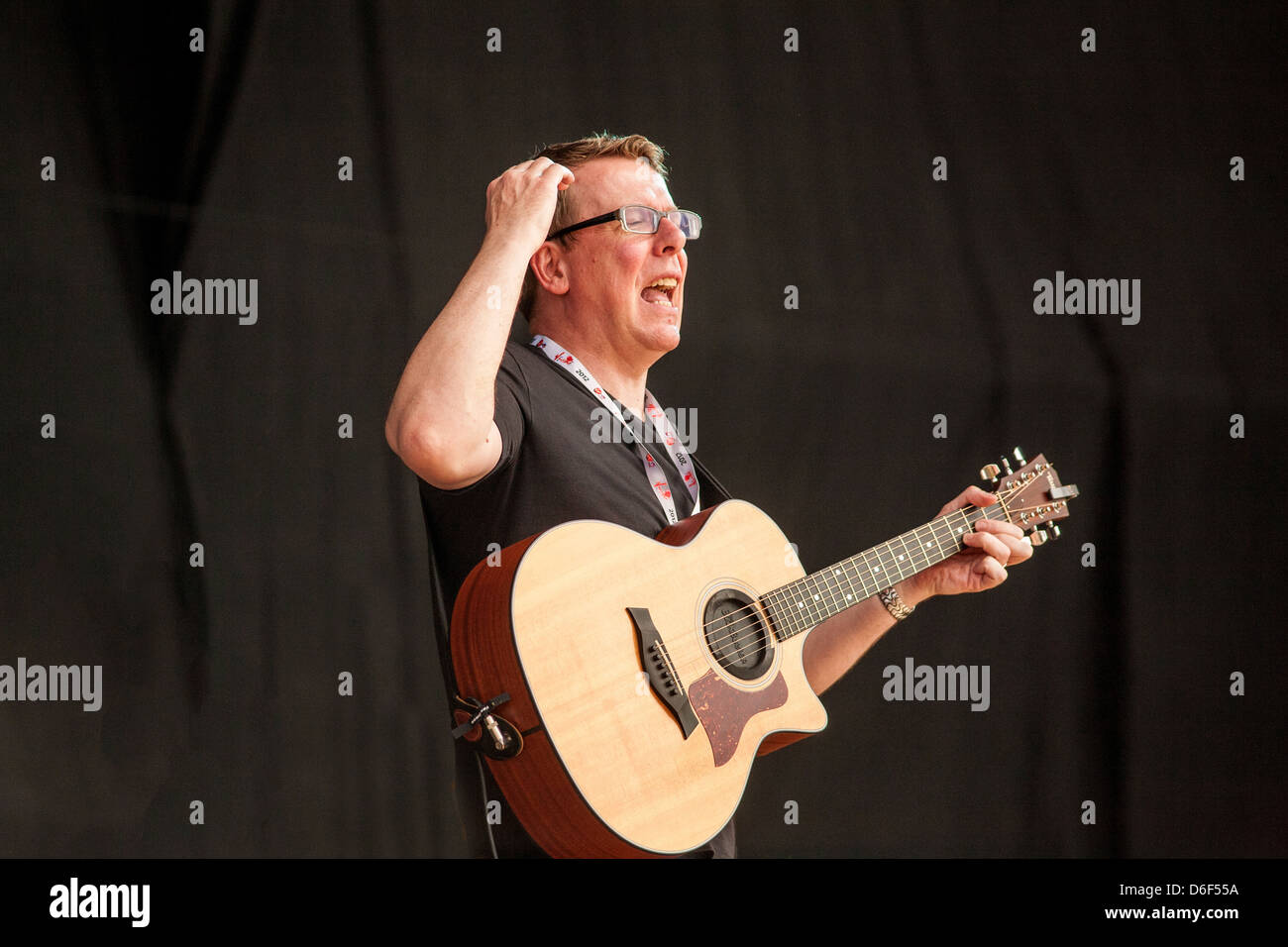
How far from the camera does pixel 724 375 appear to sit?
3156 mm

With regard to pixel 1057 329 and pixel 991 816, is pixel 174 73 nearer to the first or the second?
pixel 1057 329

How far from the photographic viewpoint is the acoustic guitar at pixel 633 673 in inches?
64.4

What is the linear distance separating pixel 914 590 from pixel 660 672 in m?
0.72

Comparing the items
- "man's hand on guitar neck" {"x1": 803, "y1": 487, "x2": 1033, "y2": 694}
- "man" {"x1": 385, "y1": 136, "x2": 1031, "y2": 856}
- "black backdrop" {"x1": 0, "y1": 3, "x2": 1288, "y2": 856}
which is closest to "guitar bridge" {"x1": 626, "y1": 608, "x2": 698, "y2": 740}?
"man" {"x1": 385, "y1": 136, "x2": 1031, "y2": 856}

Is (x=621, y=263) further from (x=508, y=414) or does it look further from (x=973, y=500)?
(x=973, y=500)

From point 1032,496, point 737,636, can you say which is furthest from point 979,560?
point 737,636

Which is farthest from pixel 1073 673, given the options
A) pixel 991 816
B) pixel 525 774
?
pixel 525 774

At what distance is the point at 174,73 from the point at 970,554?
235cm

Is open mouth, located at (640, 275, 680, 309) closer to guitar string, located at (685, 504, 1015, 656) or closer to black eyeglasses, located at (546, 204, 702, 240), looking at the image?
black eyeglasses, located at (546, 204, 702, 240)

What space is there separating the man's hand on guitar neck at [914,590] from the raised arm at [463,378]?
2.85 feet

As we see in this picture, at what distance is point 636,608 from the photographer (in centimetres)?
178

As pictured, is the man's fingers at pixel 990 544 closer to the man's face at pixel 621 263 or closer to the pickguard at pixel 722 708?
the pickguard at pixel 722 708

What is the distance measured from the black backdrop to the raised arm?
1.22 metres

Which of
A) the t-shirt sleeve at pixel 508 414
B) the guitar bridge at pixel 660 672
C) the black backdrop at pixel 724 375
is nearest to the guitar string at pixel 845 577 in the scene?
the guitar bridge at pixel 660 672
